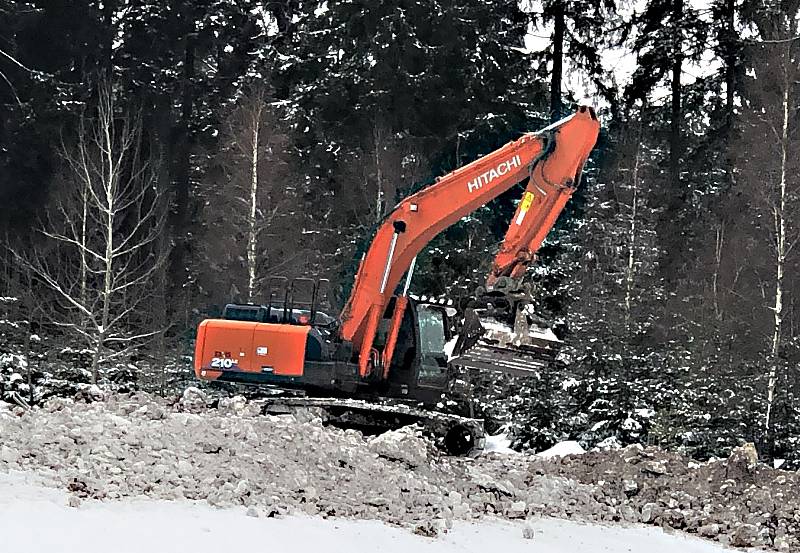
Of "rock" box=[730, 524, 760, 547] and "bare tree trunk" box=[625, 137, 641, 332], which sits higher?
"bare tree trunk" box=[625, 137, 641, 332]

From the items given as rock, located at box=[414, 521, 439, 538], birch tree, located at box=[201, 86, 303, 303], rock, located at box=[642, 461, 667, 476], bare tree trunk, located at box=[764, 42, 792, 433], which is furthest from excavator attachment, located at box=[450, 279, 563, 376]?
birch tree, located at box=[201, 86, 303, 303]

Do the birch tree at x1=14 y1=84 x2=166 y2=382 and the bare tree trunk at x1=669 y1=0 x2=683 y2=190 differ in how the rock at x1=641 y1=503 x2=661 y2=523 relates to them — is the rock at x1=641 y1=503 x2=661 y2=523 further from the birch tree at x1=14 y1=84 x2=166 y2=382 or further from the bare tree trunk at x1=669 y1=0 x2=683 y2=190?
the bare tree trunk at x1=669 y1=0 x2=683 y2=190

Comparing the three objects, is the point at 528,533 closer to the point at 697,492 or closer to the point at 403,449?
the point at 403,449

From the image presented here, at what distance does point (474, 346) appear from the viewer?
43.2 ft

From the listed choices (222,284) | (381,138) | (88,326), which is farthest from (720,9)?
(88,326)

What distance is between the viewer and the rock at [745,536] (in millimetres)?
9820

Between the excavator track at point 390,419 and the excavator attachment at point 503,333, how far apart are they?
984 millimetres

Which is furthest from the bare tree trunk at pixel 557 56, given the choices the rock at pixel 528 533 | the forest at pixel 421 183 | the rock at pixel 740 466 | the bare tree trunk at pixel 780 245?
the rock at pixel 528 533

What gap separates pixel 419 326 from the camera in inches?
523

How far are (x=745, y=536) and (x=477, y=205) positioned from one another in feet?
17.4

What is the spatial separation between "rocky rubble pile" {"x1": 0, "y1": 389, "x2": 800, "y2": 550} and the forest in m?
5.23

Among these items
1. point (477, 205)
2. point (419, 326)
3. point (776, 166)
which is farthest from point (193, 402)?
point (776, 166)

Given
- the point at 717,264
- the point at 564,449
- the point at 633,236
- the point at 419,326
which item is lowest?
the point at 564,449

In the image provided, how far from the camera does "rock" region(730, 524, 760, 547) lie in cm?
982
